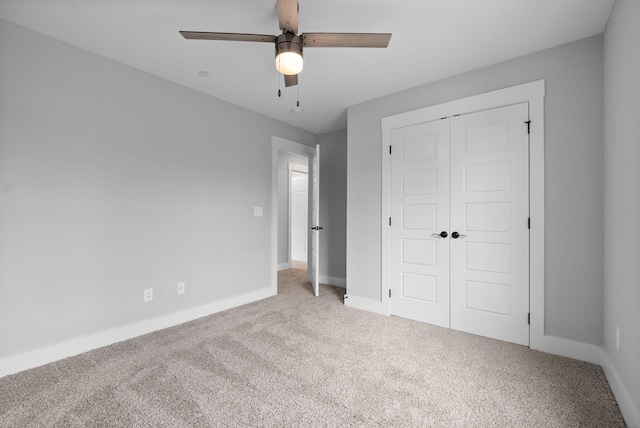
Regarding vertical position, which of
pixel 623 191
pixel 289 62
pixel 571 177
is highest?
pixel 289 62

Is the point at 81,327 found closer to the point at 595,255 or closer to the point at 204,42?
the point at 204,42

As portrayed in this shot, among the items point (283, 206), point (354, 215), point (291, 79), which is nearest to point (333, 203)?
point (354, 215)

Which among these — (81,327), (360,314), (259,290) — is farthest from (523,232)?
(81,327)

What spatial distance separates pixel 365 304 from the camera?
11.0 feet

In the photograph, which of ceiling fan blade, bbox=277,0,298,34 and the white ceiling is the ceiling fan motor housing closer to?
ceiling fan blade, bbox=277,0,298,34

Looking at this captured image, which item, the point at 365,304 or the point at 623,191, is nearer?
the point at 623,191

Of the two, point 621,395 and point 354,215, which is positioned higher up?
point 354,215

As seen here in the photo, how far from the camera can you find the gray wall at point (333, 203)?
4555mm

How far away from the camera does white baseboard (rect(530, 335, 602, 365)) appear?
2129mm

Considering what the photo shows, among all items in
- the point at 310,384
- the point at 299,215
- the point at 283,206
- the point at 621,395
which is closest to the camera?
the point at 621,395

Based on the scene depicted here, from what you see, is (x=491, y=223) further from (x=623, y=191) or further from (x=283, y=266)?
(x=283, y=266)

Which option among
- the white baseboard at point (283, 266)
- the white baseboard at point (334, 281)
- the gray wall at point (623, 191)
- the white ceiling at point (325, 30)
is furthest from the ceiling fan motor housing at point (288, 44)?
the white baseboard at point (283, 266)

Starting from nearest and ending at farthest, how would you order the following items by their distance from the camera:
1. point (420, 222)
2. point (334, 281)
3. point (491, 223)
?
1. point (491, 223)
2. point (420, 222)
3. point (334, 281)

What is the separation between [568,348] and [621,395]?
63 centimetres
